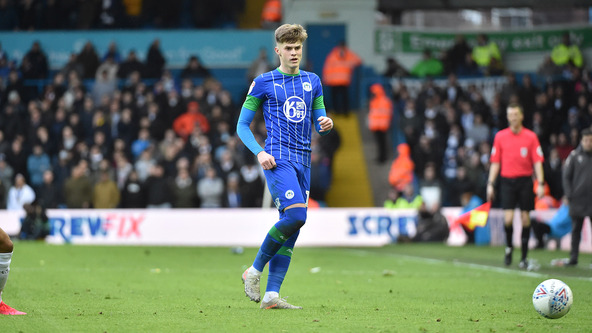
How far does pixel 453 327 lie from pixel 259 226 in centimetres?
1372

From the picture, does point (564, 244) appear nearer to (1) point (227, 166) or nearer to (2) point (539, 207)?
(2) point (539, 207)

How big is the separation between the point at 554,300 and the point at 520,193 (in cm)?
665

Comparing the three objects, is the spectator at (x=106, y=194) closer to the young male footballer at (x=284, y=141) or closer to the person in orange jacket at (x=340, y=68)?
the person in orange jacket at (x=340, y=68)

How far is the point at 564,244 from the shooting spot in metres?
19.6

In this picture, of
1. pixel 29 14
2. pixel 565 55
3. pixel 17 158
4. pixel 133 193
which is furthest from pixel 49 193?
pixel 565 55

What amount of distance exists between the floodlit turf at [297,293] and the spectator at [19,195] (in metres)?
5.00

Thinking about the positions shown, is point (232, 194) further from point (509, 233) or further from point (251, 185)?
point (509, 233)

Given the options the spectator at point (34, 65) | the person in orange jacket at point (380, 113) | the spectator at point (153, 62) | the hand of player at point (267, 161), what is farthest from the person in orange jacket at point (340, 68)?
the hand of player at point (267, 161)

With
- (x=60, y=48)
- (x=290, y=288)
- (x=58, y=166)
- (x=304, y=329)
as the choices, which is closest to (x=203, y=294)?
(x=290, y=288)

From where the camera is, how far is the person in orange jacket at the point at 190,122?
25.6m

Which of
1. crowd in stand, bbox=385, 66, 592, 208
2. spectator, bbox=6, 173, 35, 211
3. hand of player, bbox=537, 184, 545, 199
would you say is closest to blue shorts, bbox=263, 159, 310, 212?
hand of player, bbox=537, 184, 545, 199

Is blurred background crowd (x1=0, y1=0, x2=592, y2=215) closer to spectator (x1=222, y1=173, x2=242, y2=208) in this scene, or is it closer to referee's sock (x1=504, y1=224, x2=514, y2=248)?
spectator (x1=222, y1=173, x2=242, y2=208)

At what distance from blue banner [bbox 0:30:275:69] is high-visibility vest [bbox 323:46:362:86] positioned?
370 centimetres

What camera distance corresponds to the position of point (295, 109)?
854 cm
